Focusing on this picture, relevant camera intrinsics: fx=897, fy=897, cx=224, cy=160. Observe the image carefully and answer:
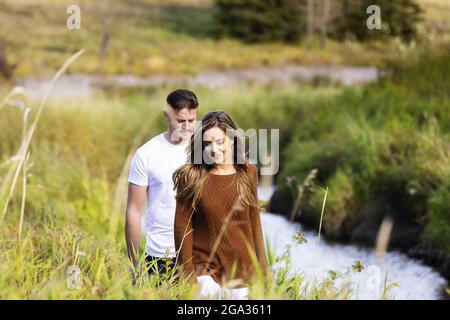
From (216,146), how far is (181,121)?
404 mm

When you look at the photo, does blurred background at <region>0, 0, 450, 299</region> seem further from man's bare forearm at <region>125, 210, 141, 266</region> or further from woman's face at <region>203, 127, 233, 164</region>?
woman's face at <region>203, 127, 233, 164</region>

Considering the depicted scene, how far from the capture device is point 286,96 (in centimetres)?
1363

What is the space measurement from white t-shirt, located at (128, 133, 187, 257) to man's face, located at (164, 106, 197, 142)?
56mm

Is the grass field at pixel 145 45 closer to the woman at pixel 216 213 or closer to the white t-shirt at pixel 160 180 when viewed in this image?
the white t-shirt at pixel 160 180

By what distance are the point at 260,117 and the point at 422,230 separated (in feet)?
16.7

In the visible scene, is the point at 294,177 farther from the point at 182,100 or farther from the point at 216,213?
the point at 216,213

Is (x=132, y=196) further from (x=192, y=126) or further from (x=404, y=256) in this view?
(x=404, y=256)

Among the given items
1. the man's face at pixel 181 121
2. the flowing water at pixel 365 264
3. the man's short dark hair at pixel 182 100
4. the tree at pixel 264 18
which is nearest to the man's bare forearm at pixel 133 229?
the man's face at pixel 181 121

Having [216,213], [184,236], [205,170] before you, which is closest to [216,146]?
[205,170]

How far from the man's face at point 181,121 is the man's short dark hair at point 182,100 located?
1 cm

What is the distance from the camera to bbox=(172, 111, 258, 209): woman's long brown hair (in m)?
3.21

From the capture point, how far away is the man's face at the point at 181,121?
3.60 metres
